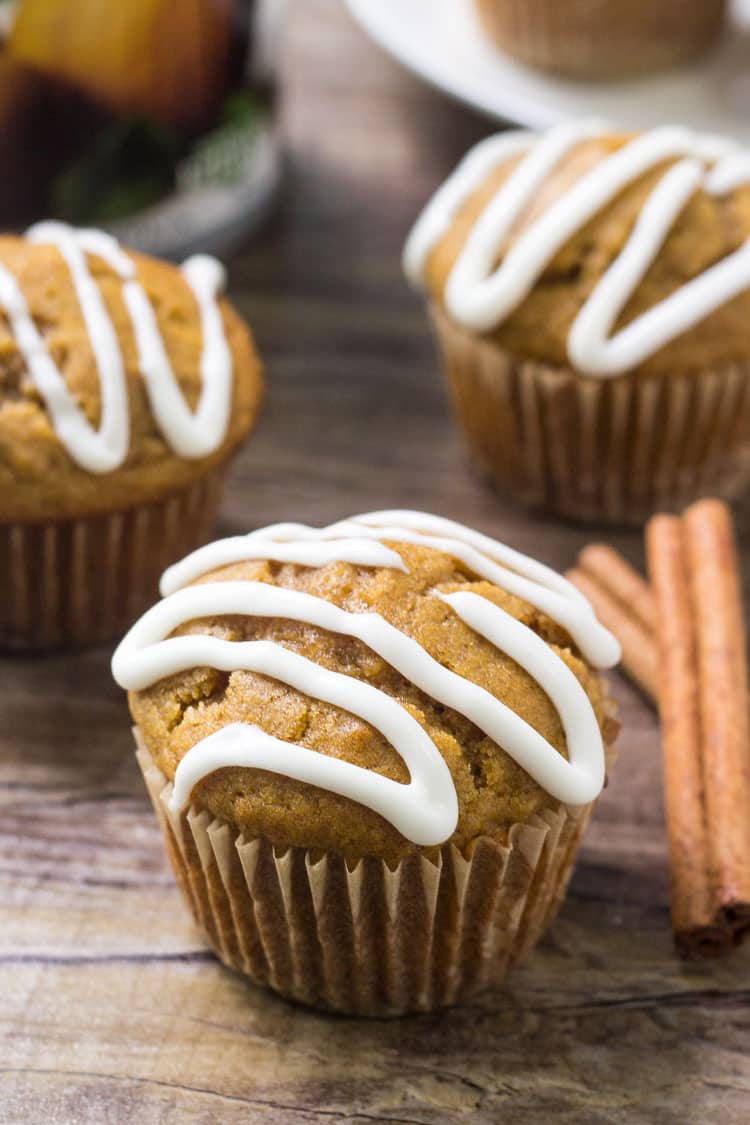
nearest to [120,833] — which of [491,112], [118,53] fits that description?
[118,53]

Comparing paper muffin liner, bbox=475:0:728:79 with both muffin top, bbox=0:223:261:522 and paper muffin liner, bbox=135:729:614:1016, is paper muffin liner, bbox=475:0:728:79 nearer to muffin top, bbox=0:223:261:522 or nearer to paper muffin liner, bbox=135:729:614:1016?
muffin top, bbox=0:223:261:522

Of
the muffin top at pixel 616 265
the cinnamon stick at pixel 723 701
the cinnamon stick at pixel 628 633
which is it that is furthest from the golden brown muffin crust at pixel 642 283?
the cinnamon stick at pixel 628 633

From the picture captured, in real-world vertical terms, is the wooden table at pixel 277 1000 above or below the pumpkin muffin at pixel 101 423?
below

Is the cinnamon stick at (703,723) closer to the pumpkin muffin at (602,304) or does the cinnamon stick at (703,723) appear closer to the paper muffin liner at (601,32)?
the pumpkin muffin at (602,304)

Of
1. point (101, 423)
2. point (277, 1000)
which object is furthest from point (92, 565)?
point (277, 1000)

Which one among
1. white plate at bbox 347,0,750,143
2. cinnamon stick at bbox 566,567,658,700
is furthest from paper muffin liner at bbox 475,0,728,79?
cinnamon stick at bbox 566,567,658,700

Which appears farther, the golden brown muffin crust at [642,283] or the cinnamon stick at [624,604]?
the golden brown muffin crust at [642,283]
